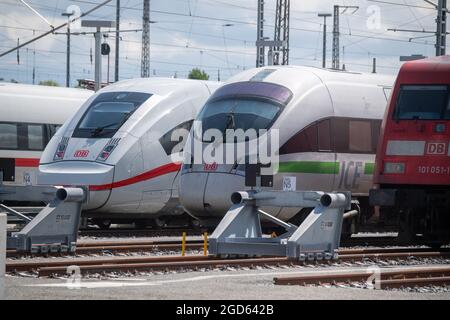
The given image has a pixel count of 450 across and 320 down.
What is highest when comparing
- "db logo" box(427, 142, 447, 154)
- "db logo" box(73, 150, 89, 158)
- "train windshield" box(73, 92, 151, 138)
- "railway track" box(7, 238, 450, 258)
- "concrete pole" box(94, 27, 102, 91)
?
"concrete pole" box(94, 27, 102, 91)

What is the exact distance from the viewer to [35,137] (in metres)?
30.0

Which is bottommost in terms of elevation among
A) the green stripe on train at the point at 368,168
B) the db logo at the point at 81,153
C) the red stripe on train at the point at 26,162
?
the red stripe on train at the point at 26,162

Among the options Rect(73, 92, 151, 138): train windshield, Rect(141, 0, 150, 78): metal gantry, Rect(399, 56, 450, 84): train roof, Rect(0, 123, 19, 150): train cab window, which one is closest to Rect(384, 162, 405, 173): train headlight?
Rect(399, 56, 450, 84): train roof

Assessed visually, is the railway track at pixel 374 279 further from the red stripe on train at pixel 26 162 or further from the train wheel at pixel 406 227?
the red stripe on train at pixel 26 162

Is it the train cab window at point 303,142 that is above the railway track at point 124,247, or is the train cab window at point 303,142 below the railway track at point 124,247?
above

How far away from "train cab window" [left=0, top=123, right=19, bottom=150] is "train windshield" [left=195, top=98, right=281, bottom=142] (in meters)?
7.59

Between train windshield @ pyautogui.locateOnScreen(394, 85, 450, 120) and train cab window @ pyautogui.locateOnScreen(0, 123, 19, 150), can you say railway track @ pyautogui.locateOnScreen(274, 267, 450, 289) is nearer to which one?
train windshield @ pyautogui.locateOnScreen(394, 85, 450, 120)

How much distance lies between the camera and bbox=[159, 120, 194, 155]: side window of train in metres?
25.5

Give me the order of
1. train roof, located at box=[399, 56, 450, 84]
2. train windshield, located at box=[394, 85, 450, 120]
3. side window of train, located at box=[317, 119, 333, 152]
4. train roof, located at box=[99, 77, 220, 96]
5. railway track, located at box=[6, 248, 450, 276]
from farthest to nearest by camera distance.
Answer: train roof, located at box=[99, 77, 220, 96] < side window of train, located at box=[317, 119, 333, 152] < train roof, located at box=[399, 56, 450, 84] < train windshield, located at box=[394, 85, 450, 120] < railway track, located at box=[6, 248, 450, 276]

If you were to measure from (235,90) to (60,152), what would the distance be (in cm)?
434

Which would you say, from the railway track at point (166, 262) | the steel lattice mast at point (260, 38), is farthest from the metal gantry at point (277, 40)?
the railway track at point (166, 262)

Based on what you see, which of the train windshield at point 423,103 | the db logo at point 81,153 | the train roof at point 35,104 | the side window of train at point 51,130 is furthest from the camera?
the side window of train at point 51,130

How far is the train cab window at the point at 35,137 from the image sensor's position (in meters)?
29.9

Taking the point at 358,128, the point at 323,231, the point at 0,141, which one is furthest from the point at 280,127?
the point at 0,141
